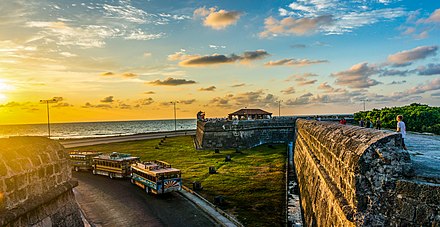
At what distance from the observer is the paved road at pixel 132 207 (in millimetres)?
14570

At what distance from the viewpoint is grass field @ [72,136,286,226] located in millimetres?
15133

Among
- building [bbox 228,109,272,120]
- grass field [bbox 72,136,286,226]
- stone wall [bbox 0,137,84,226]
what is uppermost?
building [bbox 228,109,272,120]

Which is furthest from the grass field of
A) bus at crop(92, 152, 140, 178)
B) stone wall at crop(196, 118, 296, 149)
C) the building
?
the building

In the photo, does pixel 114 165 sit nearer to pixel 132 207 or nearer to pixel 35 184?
pixel 132 207

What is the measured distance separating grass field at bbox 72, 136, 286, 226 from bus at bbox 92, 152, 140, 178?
4348 mm

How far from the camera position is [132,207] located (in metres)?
16.7

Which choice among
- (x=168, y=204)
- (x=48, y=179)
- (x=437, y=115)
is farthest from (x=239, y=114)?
(x=48, y=179)

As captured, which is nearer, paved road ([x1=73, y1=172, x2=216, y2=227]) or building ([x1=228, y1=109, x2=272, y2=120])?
paved road ([x1=73, y1=172, x2=216, y2=227])

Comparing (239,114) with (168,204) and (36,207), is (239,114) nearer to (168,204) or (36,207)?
(168,204)

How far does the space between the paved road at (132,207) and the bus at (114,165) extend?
7.14 feet

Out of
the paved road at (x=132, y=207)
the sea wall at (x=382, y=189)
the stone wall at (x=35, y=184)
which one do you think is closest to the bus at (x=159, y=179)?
the paved road at (x=132, y=207)

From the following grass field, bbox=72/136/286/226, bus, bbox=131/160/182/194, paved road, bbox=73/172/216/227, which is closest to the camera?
paved road, bbox=73/172/216/227

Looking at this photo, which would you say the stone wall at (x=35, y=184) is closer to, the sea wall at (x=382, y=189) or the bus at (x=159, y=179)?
the sea wall at (x=382, y=189)

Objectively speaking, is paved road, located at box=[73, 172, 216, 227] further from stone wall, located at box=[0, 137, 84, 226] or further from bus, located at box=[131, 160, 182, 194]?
stone wall, located at box=[0, 137, 84, 226]
